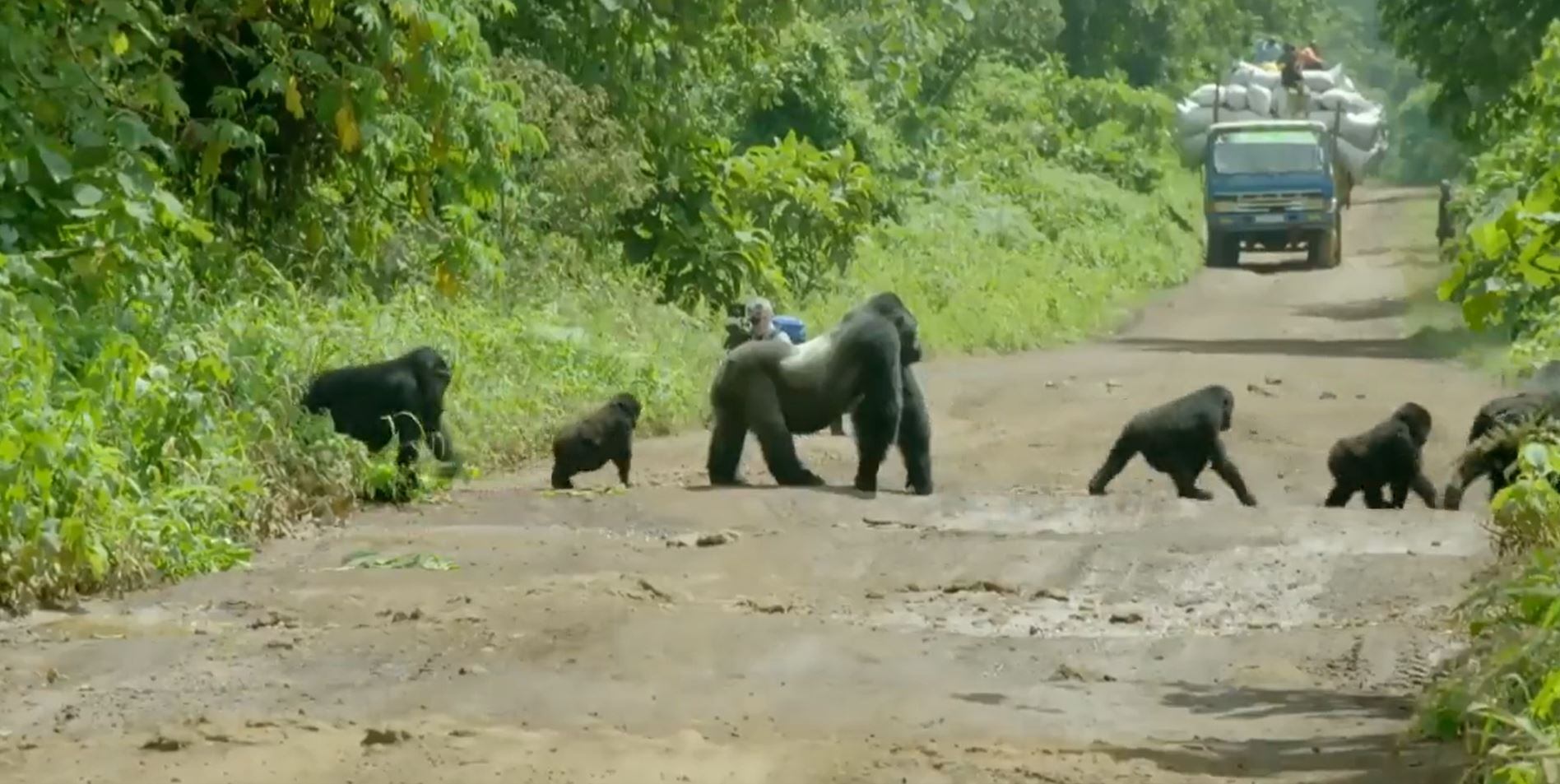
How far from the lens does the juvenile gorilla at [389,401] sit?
45.1 feet

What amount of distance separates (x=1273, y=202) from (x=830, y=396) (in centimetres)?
3042

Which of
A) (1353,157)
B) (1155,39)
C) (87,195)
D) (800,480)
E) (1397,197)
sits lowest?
(1397,197)

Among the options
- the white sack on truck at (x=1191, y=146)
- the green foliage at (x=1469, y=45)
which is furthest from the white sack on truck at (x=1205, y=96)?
the green foliage at (x=1469, y=45)

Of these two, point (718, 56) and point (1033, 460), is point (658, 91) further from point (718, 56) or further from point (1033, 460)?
point (1033, 460)

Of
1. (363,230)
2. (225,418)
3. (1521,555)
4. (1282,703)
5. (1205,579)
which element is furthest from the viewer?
(363,230)

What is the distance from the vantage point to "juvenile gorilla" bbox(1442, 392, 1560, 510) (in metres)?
14.2

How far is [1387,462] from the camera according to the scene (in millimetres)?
15688

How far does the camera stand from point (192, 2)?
16062mm

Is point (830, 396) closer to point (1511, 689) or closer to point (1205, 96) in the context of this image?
point (1511, 689)

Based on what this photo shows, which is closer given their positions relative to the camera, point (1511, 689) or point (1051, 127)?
point (1511, 689)

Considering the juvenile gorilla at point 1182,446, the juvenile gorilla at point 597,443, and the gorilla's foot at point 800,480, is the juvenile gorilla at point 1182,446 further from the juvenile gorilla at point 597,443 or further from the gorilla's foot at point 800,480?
the juvenile gorilla at point 597,443

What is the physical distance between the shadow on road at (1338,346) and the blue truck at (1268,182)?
13.1 m

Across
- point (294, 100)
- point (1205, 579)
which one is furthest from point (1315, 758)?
point (294, 100)

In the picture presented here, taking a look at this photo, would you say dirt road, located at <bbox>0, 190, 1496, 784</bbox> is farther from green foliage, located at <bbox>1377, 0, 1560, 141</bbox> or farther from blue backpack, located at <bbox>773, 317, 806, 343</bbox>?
green foliage, located at <bbox>1377, 0, 1560, 141</bbox>
